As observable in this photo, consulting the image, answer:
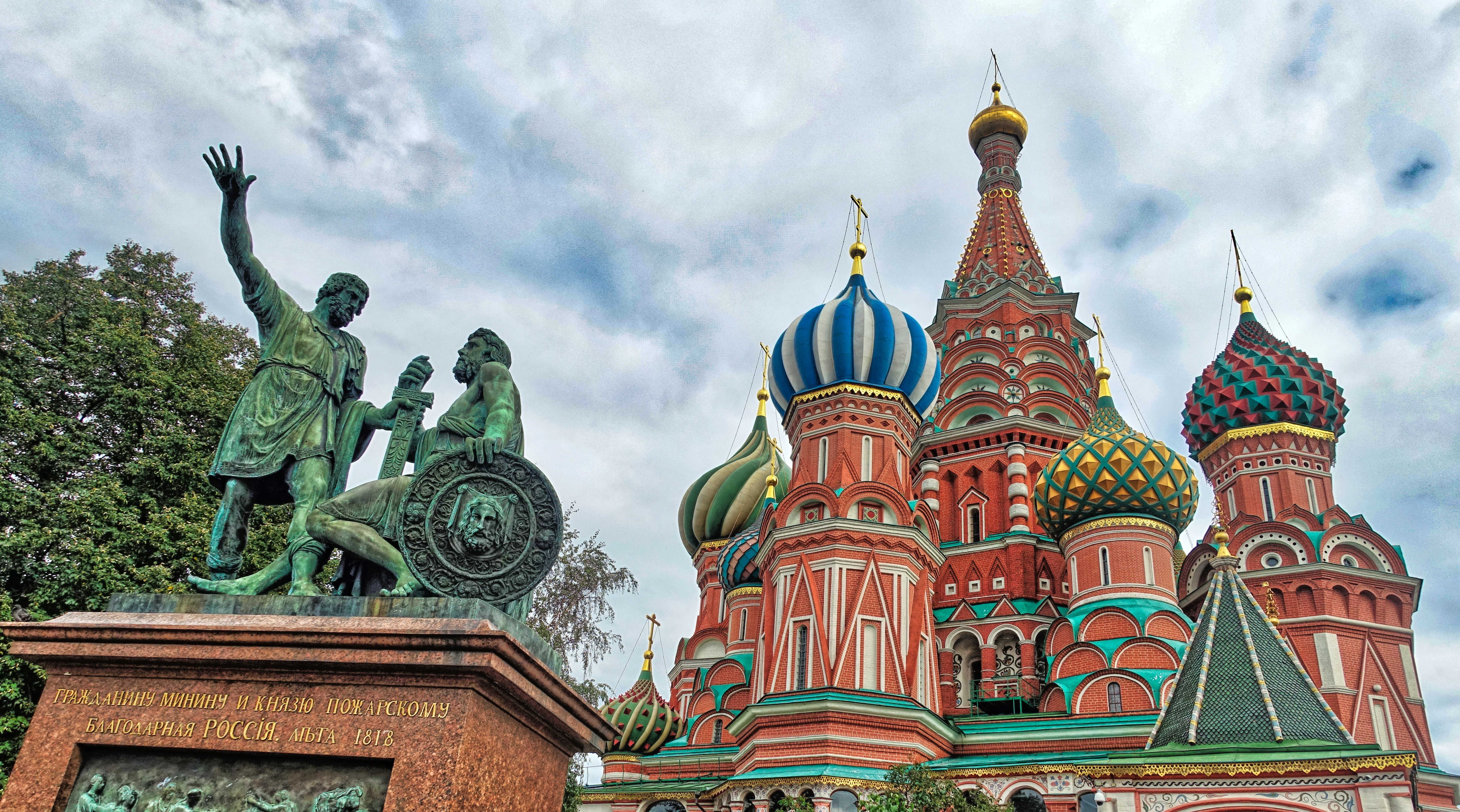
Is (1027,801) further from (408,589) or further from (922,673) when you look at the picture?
(408,589)

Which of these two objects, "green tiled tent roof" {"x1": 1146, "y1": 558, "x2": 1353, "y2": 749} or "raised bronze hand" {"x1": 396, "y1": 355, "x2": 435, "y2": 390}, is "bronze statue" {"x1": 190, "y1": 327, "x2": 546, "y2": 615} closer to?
"raised bronze hand" {"x1": 396, "y1": 355, "x2": 435, "y2": 390}

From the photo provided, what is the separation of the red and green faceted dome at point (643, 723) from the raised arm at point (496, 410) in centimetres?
2098

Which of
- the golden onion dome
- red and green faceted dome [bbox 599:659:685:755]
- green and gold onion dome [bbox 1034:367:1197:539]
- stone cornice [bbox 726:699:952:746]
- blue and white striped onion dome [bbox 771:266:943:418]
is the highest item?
the golden onion dome

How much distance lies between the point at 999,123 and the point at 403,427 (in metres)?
35.4

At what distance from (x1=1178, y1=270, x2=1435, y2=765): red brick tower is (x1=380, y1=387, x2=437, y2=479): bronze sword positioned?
22.5 m

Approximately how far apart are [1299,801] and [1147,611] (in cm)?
1090

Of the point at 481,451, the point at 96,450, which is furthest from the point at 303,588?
the point at 96,450

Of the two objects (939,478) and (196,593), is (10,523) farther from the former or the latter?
(939,478)

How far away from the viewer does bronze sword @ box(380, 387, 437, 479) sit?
625cm

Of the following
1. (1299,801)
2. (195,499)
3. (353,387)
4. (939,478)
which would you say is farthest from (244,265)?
(939,478)

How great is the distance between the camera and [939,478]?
28344 millimetres

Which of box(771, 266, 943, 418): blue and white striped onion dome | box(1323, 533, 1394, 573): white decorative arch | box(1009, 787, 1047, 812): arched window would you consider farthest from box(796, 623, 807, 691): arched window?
box(1323, 533, 1394, 573): white decorative arch

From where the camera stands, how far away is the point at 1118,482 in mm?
22375

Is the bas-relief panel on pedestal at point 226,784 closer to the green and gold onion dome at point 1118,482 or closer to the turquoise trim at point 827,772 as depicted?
the turquoise trim at point 827,772
